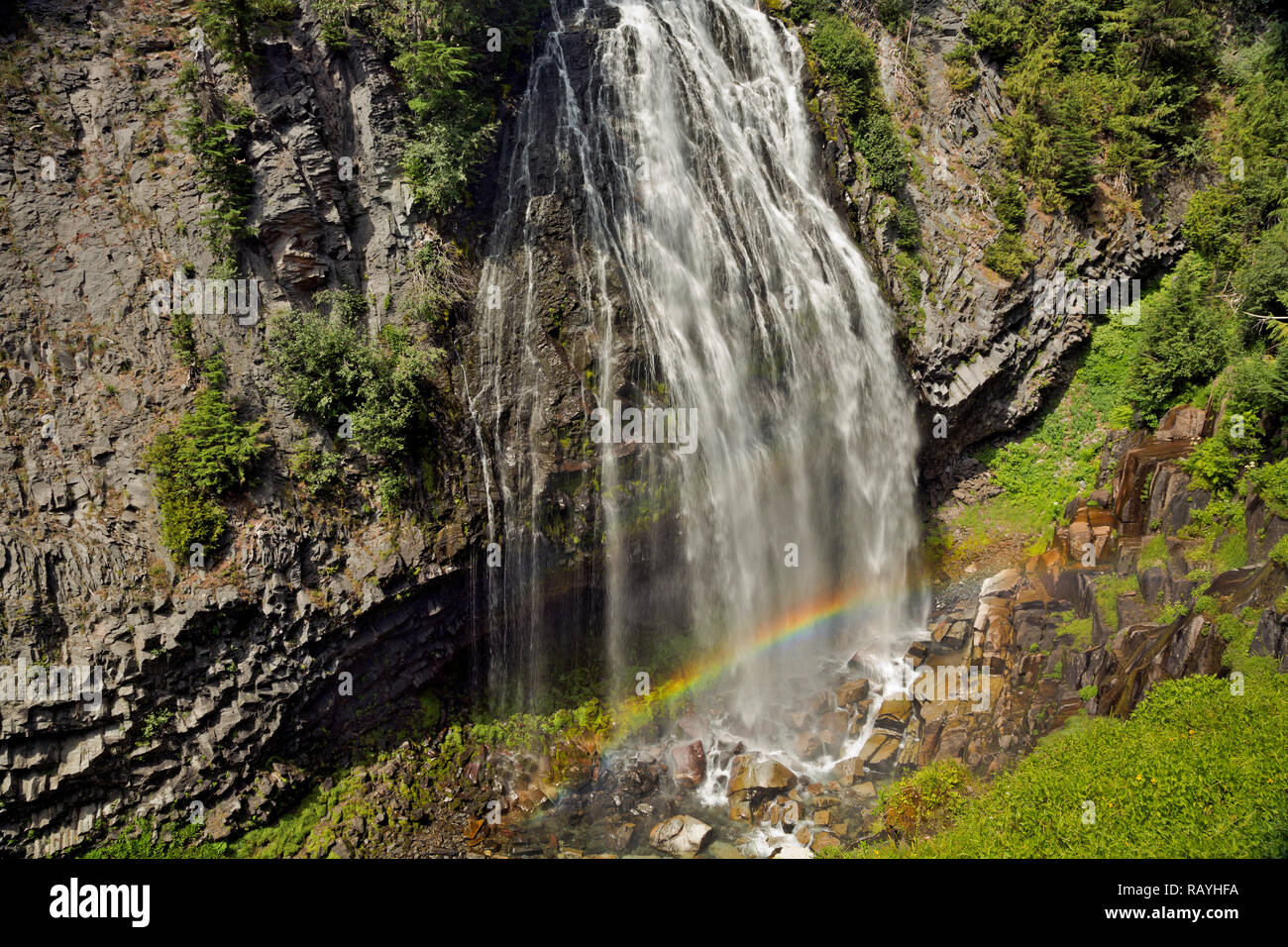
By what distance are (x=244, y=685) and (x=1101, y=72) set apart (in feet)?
107

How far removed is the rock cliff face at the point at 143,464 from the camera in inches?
504

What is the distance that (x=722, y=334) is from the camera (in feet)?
61.5

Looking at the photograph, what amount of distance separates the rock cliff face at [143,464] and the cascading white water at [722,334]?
3.48 metres

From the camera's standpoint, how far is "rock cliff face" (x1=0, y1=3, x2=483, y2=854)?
1280cm

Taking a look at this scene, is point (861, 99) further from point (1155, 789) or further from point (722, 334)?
point (1155, 789)

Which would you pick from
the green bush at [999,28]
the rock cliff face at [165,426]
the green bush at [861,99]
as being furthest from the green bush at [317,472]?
the green bush at [999,28]

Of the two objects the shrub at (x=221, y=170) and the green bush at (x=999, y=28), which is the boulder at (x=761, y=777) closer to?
the shrub at (x=221, y=170)

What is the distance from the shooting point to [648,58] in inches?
781

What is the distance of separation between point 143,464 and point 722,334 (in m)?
13.9

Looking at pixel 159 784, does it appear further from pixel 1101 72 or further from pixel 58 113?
pixel 1101 72

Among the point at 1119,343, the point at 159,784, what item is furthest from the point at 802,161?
the point at 159,784

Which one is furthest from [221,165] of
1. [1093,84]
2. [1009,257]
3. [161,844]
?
[1093,84]

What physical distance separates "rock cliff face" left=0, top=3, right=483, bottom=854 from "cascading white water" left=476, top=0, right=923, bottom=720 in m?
3.48

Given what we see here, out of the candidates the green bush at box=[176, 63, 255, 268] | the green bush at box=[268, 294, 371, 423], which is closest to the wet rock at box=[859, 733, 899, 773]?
the green bush at box=[268, 294, 371, 423]
